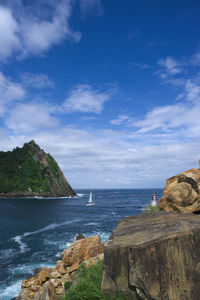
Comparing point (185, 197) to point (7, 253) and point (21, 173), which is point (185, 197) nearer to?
point (7, 253)

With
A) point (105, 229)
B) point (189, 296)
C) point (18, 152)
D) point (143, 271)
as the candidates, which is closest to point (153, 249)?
point (143, 271)

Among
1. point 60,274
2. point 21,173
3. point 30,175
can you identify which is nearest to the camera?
point 60,274

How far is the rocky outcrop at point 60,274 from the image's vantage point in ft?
28.5

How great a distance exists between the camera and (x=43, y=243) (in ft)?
86.0

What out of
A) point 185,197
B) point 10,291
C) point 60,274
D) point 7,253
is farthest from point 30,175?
point 185,197

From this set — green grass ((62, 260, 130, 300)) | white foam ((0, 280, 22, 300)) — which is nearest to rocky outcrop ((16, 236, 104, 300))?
green grass ((62, 260, 130, 300))

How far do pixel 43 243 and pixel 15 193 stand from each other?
89.5 m

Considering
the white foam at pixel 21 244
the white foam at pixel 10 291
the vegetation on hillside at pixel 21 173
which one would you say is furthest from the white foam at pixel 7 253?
the vegetation on hillside at pixel 21 173

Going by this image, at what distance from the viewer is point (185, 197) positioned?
29.7 ft

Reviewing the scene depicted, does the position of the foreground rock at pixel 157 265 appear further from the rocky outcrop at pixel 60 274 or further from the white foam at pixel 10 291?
the white foam at pixel 10 291

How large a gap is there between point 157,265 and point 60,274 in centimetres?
772

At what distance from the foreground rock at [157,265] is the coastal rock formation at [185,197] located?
366 cm

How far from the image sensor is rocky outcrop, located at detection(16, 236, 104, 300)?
8.68m

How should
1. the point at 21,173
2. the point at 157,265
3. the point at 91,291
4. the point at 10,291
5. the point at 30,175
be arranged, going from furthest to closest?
the point at 21,173 → the point at 30,175 → the point at 10,291 → the point at 91,291 → the point at 157,265
